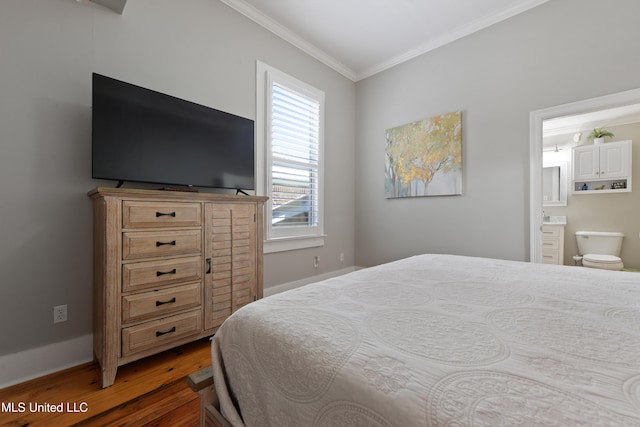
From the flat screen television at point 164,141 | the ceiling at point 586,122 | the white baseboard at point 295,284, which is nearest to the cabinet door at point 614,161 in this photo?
the ceiling at point 586,122

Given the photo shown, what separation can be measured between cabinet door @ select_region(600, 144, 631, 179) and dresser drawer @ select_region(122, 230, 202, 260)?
5617mm

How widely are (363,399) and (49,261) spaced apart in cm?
219

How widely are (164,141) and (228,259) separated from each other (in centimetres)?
99

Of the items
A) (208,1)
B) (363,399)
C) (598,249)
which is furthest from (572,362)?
(598,249)

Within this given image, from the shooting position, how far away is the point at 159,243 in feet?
5.85

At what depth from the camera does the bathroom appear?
3990mm

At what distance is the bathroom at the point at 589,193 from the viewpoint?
13.1 ft

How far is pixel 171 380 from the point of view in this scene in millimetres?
1662

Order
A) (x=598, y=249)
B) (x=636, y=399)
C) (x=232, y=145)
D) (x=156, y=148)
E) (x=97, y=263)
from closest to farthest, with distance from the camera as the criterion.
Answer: (x=636, y=399) < (x=97, y=263) < (x=156, y=148) < (x=232, y=145) < (x=598, y=249)

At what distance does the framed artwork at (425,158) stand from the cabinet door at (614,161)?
2911 millimetres

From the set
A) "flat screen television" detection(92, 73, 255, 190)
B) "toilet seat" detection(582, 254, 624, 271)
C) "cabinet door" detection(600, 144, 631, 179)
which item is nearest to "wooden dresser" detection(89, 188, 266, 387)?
"flat screen television" detection(92, 73, 255, 190)

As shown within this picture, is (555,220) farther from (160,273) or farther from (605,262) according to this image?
(160,273)

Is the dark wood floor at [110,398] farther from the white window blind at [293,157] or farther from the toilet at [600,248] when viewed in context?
the toilet at [600,248]

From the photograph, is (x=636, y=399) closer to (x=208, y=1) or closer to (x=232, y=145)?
(x=232, y=145)
